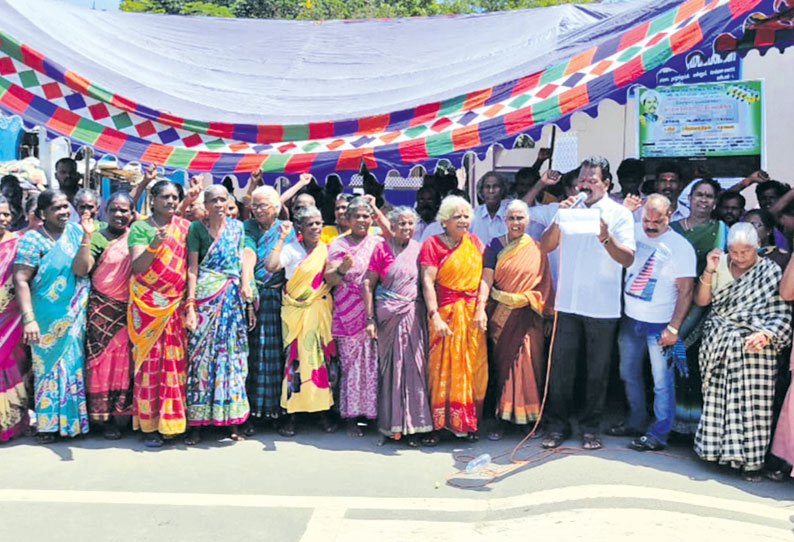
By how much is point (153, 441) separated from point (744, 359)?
3.56 m

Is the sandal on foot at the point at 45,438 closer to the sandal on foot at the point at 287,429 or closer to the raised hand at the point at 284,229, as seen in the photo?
the sandal on foot at the point at 287,429

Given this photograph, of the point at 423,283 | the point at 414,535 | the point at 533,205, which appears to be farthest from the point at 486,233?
the point at 414,535

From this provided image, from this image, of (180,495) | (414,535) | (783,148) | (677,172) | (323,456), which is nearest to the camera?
(414,535)

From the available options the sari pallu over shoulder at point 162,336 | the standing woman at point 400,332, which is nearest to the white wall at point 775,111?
the standing woman at point 400,332

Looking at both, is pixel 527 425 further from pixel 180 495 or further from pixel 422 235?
pixel 180 495

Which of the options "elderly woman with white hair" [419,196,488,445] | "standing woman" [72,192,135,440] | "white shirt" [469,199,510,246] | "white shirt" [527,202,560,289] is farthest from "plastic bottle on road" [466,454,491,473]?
"standing woman" [72,192,135,440]

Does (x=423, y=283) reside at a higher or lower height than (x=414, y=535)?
higher

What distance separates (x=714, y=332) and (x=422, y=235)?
223 cm

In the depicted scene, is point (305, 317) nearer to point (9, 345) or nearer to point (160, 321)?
point (160, 321)

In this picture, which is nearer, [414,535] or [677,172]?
[414,535]

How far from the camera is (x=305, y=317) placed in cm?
515

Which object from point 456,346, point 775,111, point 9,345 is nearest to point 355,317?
point 456,346

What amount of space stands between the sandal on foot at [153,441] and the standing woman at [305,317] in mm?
796

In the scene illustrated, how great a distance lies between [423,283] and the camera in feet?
16.3
